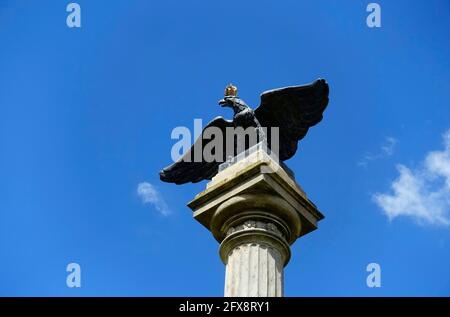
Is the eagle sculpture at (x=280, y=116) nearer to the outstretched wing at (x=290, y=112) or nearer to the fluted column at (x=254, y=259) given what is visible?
the outstretched wing at (x=290, y=112)

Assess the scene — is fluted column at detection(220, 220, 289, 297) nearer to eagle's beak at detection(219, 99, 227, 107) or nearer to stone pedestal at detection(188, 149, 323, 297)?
stone pedestal at detection(188, 149, 323, 297)

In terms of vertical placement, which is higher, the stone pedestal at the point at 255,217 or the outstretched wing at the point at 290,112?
the outstretched wing at the point at 290,112

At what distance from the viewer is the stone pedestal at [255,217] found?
456 inches

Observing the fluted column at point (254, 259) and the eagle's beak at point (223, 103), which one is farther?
the eagle's beak at point (223, 103)

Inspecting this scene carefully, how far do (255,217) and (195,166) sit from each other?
10.7ft

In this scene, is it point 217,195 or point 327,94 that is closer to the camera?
point 217,195

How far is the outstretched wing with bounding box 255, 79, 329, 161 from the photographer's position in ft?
48.1

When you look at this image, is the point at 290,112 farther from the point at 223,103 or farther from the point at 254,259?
the point at 254,259

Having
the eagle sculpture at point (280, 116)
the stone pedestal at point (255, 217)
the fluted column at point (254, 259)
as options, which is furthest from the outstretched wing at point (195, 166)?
the fluted column at point (254, 259)

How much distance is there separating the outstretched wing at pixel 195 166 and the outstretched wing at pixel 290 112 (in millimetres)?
730
